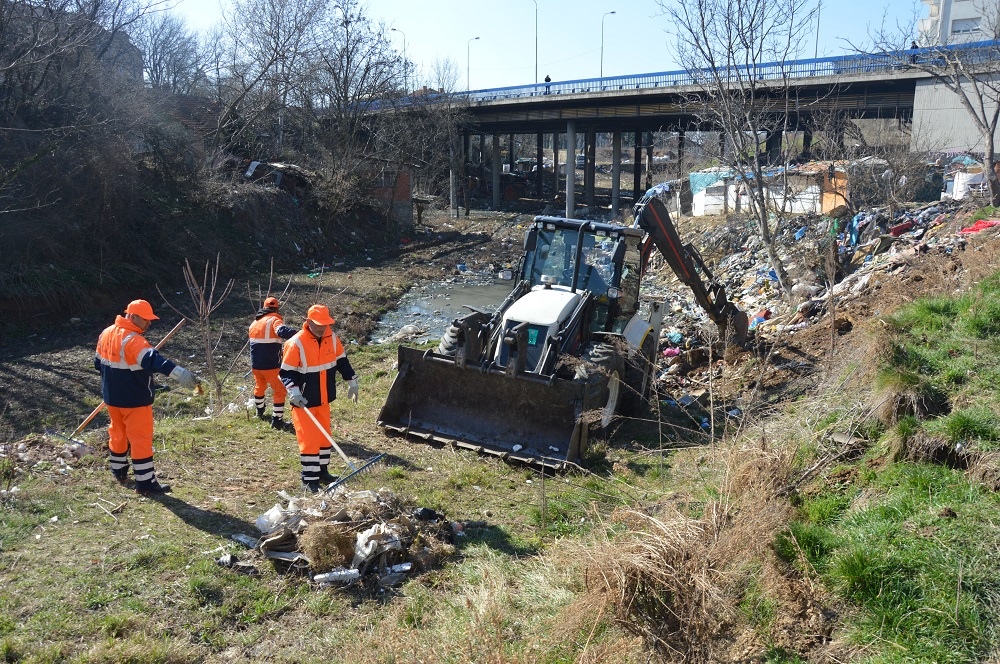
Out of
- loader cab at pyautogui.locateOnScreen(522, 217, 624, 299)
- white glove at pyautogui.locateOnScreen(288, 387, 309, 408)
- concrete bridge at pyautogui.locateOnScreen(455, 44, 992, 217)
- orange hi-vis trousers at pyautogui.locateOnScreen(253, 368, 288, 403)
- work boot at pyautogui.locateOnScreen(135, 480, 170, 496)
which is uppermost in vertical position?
concrete bridge at pyautogui.locateOnScreen(455, 44, 992, 217)

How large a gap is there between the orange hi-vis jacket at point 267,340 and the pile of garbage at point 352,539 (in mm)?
3199

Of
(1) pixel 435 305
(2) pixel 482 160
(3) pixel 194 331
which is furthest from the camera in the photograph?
(2) pixel 482 160

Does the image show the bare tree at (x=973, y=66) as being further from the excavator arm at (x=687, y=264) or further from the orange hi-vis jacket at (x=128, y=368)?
the orange hi-vis jacket at (x=128, y=368)

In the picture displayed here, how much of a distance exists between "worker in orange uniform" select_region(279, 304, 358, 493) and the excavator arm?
438 centimetres

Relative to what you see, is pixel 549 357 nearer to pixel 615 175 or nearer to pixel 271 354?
pixel 271 354

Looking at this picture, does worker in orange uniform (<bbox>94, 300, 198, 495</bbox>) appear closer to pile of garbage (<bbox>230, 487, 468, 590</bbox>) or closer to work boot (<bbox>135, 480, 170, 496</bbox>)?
work boot (<bbox>135, 480, 170, 496</bbox>)

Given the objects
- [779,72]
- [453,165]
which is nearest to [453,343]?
[779,72]

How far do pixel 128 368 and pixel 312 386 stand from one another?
1.49 metres

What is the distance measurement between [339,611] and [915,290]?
8.51 meters

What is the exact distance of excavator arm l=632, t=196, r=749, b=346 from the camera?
365 inches

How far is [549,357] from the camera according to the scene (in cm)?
787

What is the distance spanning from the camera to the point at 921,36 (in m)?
16.5

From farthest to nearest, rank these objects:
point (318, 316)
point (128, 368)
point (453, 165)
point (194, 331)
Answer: point (453, 165) < point (194, 331) < point (318, 316) < point (128, 368)

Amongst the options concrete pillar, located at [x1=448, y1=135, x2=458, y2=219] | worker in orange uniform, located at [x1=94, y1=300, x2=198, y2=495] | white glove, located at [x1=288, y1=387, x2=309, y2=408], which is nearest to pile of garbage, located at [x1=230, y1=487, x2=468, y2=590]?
white glove, located at [x1=288, y1=387, x2=309, y2=408]
